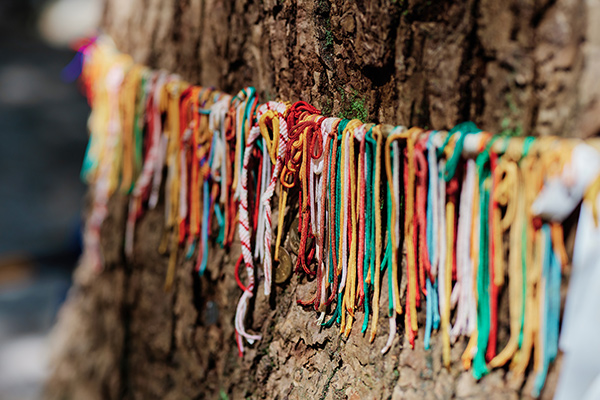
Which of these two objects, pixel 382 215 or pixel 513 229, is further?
pixel 382 215

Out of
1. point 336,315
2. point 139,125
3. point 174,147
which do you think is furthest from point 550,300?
Result: point 139,125

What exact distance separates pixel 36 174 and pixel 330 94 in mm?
4397

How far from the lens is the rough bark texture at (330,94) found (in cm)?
74

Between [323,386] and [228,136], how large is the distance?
1.68 feet

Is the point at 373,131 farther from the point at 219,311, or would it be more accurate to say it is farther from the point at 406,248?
the point at 219,311

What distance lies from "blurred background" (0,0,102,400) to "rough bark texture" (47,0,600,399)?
5.29 feet

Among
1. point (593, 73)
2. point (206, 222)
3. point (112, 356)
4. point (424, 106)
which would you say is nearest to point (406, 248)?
point (424, 106)

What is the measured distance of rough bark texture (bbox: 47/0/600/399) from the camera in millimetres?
745

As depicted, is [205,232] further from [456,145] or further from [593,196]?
[593,196]

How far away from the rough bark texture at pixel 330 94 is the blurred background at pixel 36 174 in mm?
1612

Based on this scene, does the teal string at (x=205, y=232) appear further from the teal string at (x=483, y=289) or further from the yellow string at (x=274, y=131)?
the teal string at (x=483, y=289)

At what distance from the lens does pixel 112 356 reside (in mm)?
2000

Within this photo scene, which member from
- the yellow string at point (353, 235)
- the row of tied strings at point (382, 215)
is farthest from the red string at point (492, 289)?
the yellow string at point (353, 235)

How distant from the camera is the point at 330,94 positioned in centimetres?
104
